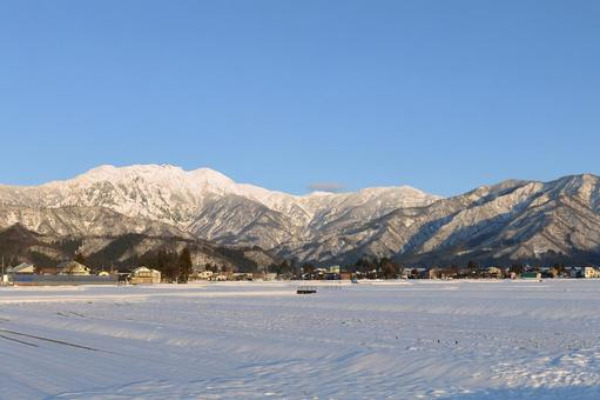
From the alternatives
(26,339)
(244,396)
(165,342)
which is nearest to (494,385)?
(244,396)

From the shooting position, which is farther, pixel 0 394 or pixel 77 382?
pixel 77 382

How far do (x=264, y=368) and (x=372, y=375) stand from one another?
415cm

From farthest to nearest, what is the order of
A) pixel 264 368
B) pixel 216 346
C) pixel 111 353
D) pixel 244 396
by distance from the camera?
pixel 216 346 < pixel 111 353 < pixel 264 368 < pixel 244 396

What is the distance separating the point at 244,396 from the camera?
67.4 feet

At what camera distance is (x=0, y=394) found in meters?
21.6

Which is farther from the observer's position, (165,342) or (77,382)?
(165,342)

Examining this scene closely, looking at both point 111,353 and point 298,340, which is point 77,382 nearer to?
point 111,353

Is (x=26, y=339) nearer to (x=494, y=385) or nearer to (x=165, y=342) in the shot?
(x=165, y=342)

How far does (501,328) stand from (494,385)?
20.1m

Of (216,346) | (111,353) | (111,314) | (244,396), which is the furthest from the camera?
(111,314)

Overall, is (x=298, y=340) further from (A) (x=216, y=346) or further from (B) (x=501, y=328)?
(B) (x=501, y=328)

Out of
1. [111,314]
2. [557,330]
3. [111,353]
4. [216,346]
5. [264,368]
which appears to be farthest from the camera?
[111,314]

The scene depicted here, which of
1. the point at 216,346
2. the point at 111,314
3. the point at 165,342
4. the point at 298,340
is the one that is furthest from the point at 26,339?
the point at 111,314

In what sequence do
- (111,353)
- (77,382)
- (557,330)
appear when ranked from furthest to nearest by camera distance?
(557,330) → (111,353) → (77,382)
